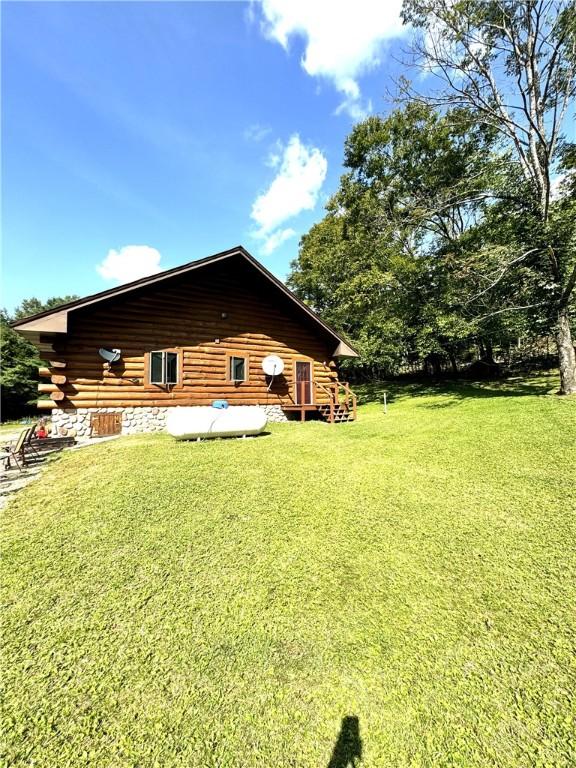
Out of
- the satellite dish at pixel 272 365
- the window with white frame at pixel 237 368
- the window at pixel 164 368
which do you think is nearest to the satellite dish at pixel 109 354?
the window at pixel 164 368

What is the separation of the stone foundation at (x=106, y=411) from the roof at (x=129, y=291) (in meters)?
2.53

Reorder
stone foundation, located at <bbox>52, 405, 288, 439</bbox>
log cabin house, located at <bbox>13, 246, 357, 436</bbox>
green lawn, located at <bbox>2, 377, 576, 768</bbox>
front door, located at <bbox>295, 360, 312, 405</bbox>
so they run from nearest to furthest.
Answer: green lawn, located at <bbox>2, 377, 576, 768</bbox>, stone foundation, located at <bbox>52, 405, 288, 439</bbox>, log cabin house, located at <bbox>13, 246, 357, 436</bbox>, front door, located at <bbox>295, 360, 312, 405</bbox>

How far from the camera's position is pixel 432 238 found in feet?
70.9

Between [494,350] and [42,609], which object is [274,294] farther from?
[494,350]

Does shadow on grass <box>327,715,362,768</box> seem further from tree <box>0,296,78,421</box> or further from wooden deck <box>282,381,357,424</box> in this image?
tree <box>0,296,78,421</box>

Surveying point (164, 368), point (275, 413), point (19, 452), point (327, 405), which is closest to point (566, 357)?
point (327, 405)

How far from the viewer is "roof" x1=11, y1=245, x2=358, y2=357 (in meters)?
8.80

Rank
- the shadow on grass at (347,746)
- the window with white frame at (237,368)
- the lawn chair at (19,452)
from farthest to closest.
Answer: the window with white frame at (237,368) < the lawn chair at (19,452) < the shadow on grass at (347,746)

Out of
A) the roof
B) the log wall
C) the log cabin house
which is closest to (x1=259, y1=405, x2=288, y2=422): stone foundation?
the log cabin house

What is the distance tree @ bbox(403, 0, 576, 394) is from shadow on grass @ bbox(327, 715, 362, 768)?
1318 cm

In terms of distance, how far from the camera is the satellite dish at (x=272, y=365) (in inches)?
517

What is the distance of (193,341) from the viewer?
11875 millimetres

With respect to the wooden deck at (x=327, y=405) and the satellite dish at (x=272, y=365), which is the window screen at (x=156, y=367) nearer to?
the satellite dish at (x=272, y=365)

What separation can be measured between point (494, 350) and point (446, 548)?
68.3ft
